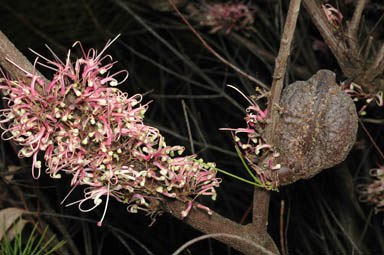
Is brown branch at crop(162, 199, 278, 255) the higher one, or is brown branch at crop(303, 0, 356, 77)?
brown branch at crop(303, 0, 356, 77)

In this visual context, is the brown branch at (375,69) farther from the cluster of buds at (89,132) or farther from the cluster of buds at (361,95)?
the cluster of buds at (89,132)

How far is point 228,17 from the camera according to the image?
139 centimetres

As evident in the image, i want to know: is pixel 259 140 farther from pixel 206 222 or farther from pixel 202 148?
pixel 202 148

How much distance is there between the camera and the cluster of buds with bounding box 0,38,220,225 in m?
0.57

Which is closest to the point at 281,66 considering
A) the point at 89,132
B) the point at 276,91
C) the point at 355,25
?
the point at 276,91

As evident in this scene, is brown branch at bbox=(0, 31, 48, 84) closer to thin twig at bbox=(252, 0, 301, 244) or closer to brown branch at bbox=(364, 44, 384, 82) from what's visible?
thin twig at bbox=(252, 0, 301, 244)

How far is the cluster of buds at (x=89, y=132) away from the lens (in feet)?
1.87

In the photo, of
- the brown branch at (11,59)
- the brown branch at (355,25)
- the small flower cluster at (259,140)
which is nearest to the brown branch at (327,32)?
the brown branch at (355,25)

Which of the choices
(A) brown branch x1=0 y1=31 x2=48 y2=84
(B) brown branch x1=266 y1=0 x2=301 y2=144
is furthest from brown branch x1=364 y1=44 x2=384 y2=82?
(A) brown branch x1=0 y1=31 x2=48 y2=84

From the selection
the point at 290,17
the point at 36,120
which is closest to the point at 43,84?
the point at 36,120

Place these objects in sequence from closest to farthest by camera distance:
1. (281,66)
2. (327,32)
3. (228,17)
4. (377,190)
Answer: (281,66) → (327,32) → (377,190) → (228,17)

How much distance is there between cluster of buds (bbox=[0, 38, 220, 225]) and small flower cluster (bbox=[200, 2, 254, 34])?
81cm

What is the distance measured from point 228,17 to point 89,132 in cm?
92

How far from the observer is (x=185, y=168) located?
0.64 m
